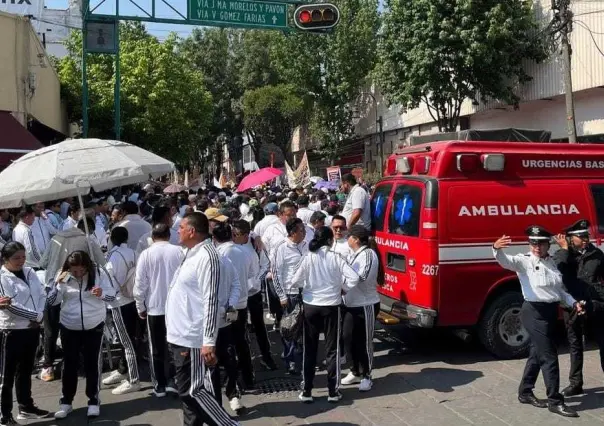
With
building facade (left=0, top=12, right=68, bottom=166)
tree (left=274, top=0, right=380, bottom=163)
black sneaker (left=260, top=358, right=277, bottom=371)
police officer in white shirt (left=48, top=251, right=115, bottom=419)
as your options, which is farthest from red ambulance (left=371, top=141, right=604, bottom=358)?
tree (left=274, top=0, right=380, bottom=163)

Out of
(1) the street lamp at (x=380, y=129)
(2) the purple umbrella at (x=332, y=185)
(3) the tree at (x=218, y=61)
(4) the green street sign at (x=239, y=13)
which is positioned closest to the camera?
(4) the green street sign at (x=239, y=13)

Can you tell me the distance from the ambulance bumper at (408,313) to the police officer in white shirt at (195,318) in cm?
286

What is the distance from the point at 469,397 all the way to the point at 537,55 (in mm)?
15598

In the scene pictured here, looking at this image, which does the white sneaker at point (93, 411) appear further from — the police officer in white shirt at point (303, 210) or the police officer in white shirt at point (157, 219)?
the police officer in white shirt at point (303, 210)

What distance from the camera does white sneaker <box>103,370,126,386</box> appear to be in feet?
22.7

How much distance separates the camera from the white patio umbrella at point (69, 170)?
6355 millimetres

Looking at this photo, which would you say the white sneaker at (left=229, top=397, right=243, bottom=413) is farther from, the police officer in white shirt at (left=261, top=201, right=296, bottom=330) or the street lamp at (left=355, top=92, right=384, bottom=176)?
the street lamp at (left=355, top=92, right=384, bottom=176)

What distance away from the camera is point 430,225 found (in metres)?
6.92

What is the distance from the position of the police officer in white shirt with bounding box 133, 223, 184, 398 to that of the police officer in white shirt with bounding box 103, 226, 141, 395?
35cm

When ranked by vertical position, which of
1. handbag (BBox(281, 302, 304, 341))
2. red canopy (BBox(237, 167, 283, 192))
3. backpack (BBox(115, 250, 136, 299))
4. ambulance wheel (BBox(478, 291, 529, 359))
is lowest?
ambulance wheel (BBox(478, 291, 529, 359))

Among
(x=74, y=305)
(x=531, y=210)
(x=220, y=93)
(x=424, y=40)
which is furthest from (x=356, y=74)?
(x=74, y=305)

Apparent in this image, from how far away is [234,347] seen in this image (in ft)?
20.5

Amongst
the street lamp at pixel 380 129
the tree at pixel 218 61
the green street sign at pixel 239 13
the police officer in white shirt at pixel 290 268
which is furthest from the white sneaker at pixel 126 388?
the tree at pixel 218 61

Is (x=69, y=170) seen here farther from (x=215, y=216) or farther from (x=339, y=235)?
(x=339, y=235)
